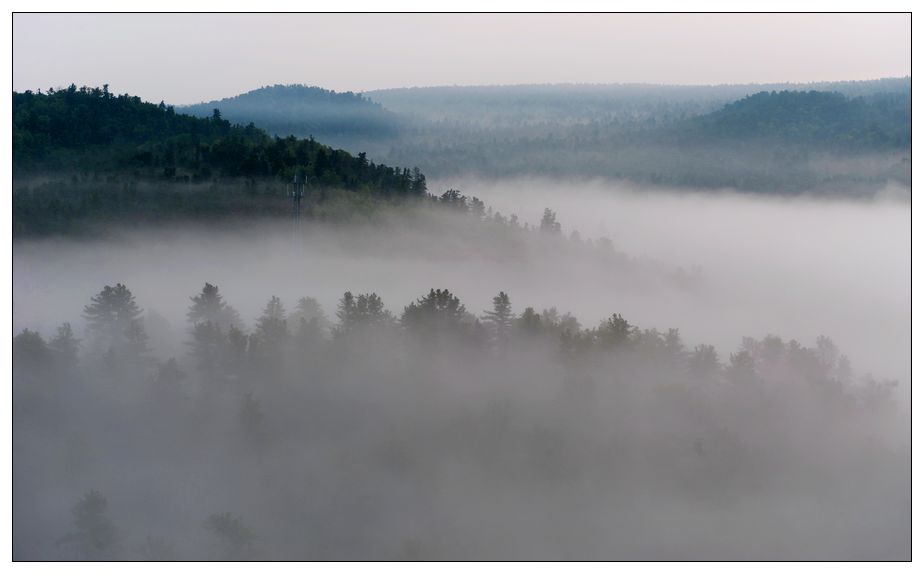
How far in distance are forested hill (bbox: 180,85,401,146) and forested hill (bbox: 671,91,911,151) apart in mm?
20625

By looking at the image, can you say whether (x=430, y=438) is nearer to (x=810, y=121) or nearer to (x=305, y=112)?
(x=305, y=112)

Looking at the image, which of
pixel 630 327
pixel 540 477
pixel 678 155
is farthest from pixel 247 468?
pixel 678 155

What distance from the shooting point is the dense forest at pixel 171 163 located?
27.0 metres

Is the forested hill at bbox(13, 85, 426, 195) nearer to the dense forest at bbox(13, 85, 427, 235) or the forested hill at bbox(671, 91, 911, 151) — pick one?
the dense forest at bbox(13, 85, 427, 235)

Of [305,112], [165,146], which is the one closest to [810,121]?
[305,112]

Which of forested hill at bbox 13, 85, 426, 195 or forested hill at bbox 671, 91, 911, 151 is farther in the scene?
forested hill at bbox 671, 91, 911, 151

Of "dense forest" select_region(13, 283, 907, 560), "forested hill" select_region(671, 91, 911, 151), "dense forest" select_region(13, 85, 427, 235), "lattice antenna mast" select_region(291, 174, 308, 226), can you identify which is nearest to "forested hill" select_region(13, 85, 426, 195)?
"dense forest" select_region(13, 85, 427, 235)

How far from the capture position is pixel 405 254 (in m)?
32.0

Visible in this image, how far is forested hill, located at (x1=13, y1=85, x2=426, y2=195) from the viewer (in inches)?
1112

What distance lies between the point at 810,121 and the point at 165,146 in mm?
35138

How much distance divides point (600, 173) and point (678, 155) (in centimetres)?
585

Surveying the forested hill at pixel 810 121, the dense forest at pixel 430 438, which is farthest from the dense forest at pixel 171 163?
the forested hill at pixel 810 121

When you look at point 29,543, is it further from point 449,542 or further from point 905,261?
point 905,261

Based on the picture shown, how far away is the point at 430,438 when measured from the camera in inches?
1048
